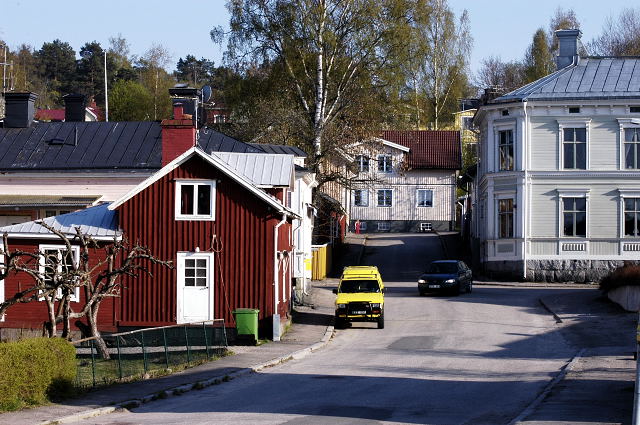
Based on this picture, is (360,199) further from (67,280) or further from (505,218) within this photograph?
(67,280)

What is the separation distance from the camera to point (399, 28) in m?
46.7

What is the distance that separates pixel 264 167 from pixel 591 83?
21.0 m

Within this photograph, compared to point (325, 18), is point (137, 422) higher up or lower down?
lower down

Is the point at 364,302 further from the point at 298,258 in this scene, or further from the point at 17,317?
the point at 17,317

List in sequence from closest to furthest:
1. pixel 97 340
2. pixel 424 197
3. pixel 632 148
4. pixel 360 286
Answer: pixel 97 340 → pixel 360 286 → pixel 632 148 → pixel 424 197

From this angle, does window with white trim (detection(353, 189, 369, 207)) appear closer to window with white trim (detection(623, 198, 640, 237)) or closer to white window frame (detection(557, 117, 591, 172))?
white window frame (detection(557, 117, 591, 172))

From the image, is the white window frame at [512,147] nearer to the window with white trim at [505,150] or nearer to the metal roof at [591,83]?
the window with white trim at [505,150]

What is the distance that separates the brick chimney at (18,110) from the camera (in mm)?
45250

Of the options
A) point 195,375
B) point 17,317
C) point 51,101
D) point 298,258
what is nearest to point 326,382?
point 195,375

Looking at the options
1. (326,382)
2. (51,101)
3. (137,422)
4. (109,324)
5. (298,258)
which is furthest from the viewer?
(51,101)

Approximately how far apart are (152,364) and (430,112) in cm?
6843

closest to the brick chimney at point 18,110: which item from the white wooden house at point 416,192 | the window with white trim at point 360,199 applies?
the white wooden house at point 416,192

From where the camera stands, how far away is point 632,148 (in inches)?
1874

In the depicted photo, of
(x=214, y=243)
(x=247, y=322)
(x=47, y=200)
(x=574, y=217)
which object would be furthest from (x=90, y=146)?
(x=574, y=217)
